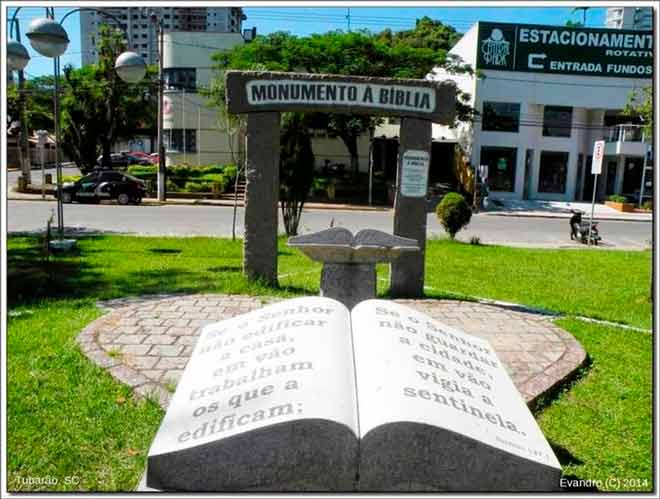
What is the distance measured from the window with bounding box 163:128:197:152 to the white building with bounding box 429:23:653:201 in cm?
1387

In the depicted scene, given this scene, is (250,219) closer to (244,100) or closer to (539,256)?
(244,100)

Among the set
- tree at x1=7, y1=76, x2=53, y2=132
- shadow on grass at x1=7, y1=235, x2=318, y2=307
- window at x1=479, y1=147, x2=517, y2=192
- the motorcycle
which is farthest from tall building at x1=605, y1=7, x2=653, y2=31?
tree at x1=7, y1=76, x2=53, y2=132

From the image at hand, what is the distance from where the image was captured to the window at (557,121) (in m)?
29.5

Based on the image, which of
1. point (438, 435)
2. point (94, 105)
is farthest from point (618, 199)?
point (438, 435)

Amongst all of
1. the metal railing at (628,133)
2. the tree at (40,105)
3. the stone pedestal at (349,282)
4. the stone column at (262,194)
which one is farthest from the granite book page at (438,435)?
the tree at (40,105)

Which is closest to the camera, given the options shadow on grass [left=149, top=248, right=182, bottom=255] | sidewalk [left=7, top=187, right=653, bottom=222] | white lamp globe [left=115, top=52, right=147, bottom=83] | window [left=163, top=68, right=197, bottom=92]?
white lamp globe [left=115, top=52, right=147, bottom=83]

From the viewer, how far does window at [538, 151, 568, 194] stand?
30.4 metres

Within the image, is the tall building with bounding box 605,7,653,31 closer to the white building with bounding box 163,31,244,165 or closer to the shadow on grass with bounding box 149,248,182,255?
the white building with bounding box 163,31,244,165

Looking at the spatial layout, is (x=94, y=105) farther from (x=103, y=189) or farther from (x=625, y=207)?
(x=625, y=207)

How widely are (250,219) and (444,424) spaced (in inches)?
239

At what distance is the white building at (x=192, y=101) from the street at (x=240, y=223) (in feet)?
31.8

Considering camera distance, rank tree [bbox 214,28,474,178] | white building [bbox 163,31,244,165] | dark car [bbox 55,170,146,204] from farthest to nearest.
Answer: white building [bbox 163,31,244,165]
tree [bbox 214,28,474,178]
dark car [bbox 55,170,146,204]

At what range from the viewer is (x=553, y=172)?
3067cm

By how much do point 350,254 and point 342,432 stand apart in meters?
3.43
